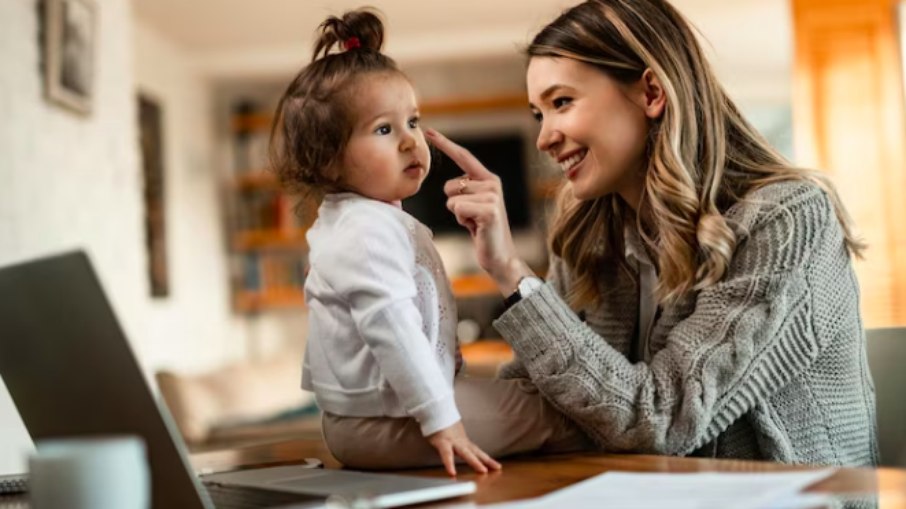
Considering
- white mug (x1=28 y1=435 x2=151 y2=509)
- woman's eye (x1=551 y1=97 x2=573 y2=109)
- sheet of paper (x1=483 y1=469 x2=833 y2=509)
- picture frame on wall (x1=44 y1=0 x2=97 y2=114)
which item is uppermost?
picture frame on wall (x1=44 y1=0 x2=97 y2=114)

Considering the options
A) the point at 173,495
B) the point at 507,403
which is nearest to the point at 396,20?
the point at 507,403

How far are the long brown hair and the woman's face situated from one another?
16mm

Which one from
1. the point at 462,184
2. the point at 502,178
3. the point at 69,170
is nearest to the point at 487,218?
the point at 462,184

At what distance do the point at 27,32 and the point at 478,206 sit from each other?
7.78 ft

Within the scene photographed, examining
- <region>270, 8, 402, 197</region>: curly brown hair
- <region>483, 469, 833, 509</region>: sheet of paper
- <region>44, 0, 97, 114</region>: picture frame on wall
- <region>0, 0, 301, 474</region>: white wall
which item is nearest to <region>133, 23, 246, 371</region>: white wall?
<region>0, 0, 301, 474</region>: white wall

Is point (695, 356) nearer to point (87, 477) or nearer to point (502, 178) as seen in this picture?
point (87, 477)

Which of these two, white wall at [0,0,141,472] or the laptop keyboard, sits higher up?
white wall at [0,0,141,472]

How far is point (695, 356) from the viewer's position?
121 cm

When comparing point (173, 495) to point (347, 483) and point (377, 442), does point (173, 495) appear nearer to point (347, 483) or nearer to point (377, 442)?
point (347, 483)

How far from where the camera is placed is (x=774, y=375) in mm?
1244

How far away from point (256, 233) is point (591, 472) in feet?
20.5

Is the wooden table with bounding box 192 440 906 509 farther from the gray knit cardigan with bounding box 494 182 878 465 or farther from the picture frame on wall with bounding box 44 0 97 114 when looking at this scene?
the picture frame on wall with bounding box 44 0 97 114

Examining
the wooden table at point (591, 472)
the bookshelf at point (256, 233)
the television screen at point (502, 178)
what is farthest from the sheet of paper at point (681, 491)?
the bookshelf at point (256, 233)

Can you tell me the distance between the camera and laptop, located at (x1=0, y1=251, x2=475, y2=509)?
76 cm
